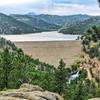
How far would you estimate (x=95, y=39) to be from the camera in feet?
373

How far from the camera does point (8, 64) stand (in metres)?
56.3

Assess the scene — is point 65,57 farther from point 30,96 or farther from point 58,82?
point 30,96

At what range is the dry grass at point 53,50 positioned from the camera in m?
110

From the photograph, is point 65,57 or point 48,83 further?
point 65,57

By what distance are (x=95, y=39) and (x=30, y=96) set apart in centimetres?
9037

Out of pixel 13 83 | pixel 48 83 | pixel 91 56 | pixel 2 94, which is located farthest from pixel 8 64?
pixel 91 56

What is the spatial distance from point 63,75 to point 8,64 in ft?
24.3

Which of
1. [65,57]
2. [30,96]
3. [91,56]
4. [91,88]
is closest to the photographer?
[30,96]

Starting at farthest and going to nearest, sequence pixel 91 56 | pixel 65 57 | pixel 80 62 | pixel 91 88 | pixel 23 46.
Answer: pixel 23 46, pixel 65 57, pixel 91 56, pixel 80 62, pixel 91 88

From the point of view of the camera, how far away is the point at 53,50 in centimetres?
11575

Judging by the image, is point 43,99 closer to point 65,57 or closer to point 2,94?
point 2,94

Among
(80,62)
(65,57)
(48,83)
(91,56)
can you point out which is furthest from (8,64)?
(65,57)

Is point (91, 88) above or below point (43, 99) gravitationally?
below

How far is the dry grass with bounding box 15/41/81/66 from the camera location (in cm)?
10975
